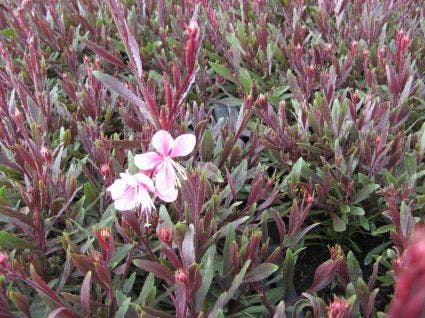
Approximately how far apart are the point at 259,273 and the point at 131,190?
1.49 ft

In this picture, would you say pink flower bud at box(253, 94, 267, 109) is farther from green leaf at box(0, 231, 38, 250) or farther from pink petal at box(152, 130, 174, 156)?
green leaf at box(0, 231, 38, 250)

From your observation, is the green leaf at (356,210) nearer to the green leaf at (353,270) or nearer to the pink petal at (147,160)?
the green leaf at (353,270)

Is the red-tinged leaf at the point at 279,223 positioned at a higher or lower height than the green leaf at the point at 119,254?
higher

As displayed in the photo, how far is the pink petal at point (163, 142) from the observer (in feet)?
3.38

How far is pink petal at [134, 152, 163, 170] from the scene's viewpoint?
1.05 metres

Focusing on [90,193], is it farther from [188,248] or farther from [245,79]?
[245,79]

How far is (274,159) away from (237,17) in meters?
1.28

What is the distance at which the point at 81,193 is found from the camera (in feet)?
5.77

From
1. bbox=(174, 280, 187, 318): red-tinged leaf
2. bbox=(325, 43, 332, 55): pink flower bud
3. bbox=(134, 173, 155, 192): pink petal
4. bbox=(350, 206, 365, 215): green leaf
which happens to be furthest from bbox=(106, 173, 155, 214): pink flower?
bbox=(325, 43, 332, 55): pink flower bud

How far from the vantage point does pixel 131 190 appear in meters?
1.13

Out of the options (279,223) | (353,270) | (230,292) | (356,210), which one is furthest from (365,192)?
(230,292)

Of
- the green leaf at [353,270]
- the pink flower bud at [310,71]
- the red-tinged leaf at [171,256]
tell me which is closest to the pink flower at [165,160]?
the red-tinged leaf at [171,256]

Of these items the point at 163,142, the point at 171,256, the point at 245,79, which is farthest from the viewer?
the point at 245,79

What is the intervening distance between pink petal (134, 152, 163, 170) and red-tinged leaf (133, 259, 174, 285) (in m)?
0.27
